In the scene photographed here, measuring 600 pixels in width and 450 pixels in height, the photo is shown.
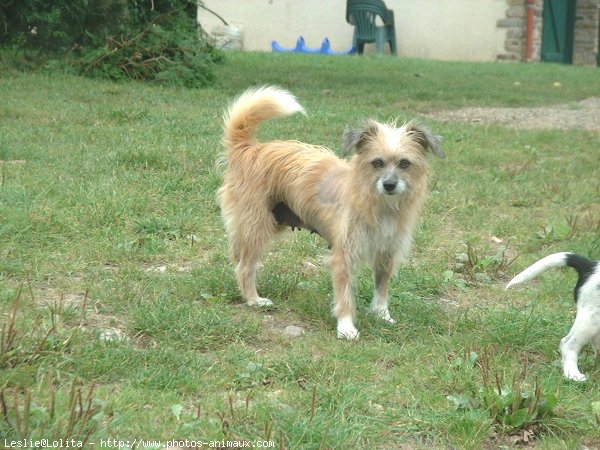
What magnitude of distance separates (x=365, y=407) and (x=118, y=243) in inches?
106

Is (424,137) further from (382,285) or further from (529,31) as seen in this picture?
(529,31)

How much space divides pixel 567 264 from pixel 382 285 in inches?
44.5

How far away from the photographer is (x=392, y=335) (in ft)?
16.1

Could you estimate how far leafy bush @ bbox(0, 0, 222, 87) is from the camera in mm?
12602

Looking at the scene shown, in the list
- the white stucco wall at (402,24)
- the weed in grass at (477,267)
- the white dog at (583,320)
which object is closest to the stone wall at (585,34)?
the white stucco wall at (402,24)

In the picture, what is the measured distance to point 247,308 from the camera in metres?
5.20

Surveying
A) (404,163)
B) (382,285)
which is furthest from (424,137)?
(382,285)

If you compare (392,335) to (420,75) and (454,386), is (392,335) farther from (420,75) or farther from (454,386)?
(420,75)

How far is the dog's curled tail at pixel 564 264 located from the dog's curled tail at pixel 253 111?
1.67 metres

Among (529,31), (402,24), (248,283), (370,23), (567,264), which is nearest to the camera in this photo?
(567,264)

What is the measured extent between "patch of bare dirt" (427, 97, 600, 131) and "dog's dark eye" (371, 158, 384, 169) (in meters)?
7.19

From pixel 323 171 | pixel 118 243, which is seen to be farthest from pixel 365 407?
pixel 118 243

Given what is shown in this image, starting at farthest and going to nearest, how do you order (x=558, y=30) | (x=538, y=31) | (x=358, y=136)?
(x=558, y=30)
(x=538, y=31)
(x=358, y=136)

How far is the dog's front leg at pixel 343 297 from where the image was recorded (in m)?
4.87
